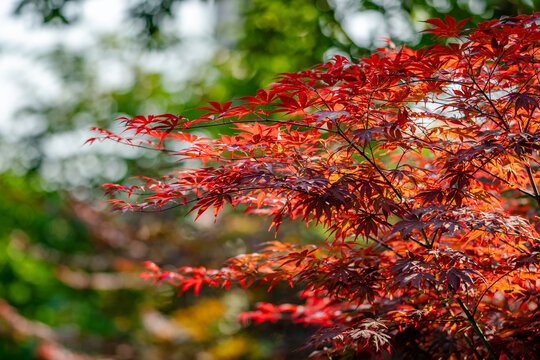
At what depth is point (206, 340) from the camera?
6.20m

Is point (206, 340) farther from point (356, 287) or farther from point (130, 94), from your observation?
point (130, 94)

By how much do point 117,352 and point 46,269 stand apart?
7.57 feet

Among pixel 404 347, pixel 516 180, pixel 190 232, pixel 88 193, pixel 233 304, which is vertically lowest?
pixel 404 347

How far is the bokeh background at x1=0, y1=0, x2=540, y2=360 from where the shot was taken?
473 cm

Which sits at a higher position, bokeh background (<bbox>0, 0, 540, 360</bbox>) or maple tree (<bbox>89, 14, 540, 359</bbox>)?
bokeh background (<bbox>0, 0, 540, 360</bbox>)

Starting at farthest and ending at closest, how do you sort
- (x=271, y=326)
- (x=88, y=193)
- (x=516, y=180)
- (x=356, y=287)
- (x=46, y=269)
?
(x=88, y=193)
(x=46, y=269)
(x=271, y=326)
(x=516, y=180)
(x=356, y=287)

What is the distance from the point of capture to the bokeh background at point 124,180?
473cm

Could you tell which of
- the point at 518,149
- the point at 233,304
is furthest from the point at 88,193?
the point at 518,149

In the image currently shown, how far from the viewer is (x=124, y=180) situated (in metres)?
8.54

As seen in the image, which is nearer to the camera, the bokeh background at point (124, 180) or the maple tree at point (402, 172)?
the maple tree at point (402, 172)

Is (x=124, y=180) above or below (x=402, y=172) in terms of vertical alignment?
above

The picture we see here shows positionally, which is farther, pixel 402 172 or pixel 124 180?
pixel 124 180

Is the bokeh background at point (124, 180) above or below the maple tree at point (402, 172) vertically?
above

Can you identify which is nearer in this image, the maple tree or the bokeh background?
the maple tree
